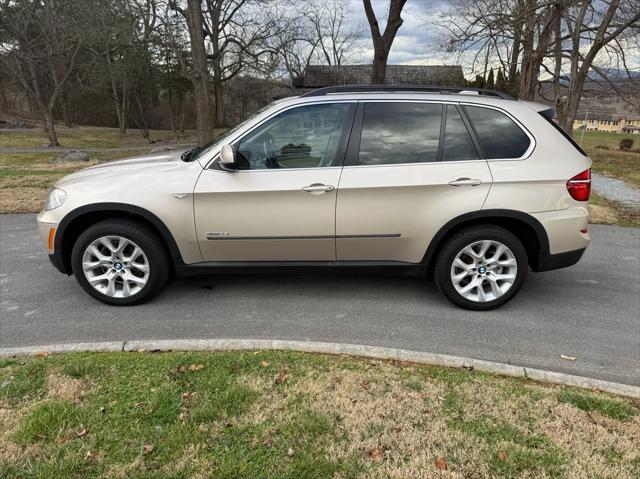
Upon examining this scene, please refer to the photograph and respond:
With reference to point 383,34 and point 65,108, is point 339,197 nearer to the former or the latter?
point 383,34

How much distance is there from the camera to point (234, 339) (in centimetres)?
347

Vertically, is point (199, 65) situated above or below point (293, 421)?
above

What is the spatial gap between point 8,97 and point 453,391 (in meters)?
49.4

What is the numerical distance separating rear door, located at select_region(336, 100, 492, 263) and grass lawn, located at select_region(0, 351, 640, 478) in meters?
1.18

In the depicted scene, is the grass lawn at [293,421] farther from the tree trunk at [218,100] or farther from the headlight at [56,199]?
the tree trunk at [218,100]

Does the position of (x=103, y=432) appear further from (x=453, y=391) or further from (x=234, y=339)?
(x=453, y=391)

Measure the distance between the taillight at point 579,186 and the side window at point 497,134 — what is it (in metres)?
0.48

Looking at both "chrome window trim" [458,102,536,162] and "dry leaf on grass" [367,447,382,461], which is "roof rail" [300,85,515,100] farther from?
"dry leaf on grass" [367,447,382,461]

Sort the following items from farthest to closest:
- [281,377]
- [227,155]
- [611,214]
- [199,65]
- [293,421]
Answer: [199,65] → [611,214] → [227,155] → [281,377] → [293,421]

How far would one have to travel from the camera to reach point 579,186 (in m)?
3.79

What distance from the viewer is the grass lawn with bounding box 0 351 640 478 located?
222cm

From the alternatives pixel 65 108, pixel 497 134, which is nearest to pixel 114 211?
pixel 497 134

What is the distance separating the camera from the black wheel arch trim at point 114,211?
12.4 feet

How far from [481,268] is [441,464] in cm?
212
